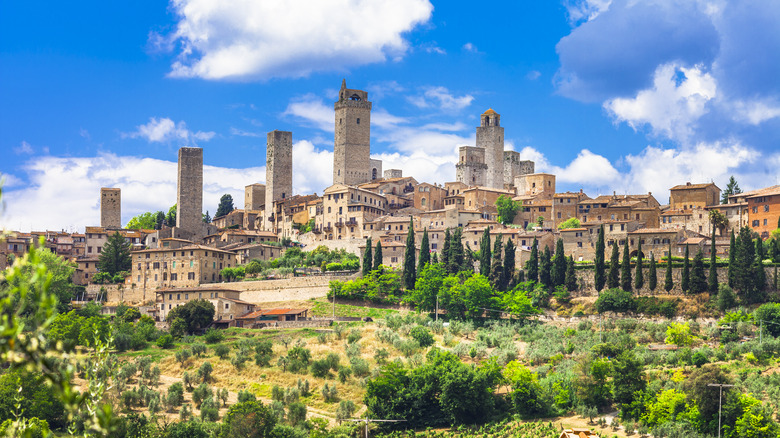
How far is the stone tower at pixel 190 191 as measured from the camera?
105875 mm

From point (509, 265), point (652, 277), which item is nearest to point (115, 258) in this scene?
point (509, 265)

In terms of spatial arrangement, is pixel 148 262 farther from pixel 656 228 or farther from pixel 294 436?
pixel 656 228

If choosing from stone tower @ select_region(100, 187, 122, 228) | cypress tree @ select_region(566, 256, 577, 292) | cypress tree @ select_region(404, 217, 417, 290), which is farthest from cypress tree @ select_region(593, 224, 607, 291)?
stone tower @ select_region(100, 187, 122, 228)

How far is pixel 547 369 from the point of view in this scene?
2267 inches

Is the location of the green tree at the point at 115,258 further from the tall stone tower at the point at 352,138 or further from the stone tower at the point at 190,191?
the tall stone tower at the point at 352,138

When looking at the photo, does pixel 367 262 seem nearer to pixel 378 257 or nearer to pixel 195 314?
pixel 378 257

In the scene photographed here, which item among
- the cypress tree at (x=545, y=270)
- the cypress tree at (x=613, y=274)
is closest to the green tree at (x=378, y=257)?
the cypress tree at (x=545, y=270)

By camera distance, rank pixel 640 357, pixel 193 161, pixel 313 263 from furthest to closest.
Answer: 1. pixel 193 161
2. pixel 313 263
3. pixel 640 357

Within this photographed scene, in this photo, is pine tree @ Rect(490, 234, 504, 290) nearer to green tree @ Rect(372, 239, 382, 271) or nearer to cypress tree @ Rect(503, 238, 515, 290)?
cypress tree @ Rect(503, 238, 515, 290)

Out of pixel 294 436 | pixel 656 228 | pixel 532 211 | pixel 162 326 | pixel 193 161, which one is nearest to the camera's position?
pixel 294 436

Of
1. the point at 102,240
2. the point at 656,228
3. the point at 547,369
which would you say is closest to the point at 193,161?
the point at 102,240

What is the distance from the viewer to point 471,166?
120 m

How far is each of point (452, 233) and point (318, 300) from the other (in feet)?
58.7

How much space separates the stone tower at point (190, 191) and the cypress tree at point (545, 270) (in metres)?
47.7
